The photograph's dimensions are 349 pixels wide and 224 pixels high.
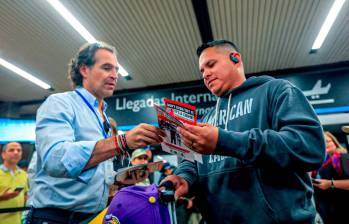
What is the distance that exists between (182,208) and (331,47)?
13.7 ft

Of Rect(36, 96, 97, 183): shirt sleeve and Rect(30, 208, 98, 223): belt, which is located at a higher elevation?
Rect(36, 96, 97, 183): shirt sleeve

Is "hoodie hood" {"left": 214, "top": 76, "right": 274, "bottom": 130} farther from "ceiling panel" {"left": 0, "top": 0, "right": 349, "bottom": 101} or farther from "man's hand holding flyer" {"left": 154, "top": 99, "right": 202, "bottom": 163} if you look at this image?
"ceiling panel" {"left": 0, "top": 0, "right": 349, "bottom": 101}

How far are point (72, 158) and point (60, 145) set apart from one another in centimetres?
10

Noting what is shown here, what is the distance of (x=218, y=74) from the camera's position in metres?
1.56

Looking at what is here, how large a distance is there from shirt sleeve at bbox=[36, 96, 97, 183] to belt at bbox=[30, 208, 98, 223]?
176 mm

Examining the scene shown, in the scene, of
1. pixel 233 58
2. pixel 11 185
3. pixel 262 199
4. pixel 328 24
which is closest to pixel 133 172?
pixel 262 199

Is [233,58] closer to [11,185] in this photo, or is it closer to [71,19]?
[71,19]

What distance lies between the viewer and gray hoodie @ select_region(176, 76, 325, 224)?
3.21 ft

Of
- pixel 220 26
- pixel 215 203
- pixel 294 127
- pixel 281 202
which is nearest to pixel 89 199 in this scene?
pixel 215 203

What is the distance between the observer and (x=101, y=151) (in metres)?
1.18

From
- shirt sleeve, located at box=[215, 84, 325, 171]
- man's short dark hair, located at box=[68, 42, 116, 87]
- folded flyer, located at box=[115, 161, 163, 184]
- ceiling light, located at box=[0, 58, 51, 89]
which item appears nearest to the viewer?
shirt sleeve, located at box=[215, 84, 325, 171]

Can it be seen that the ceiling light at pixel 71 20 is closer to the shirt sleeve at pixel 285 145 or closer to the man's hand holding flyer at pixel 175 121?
the man's hand holding flyer at pixel 175 121

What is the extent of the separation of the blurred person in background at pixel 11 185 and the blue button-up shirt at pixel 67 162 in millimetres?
3265

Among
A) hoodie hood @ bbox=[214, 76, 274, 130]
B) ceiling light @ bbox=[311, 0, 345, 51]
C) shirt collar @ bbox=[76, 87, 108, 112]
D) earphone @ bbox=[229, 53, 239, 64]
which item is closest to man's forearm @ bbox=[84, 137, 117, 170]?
shirt collar @ bbox=[76, 87, 108, 112]
